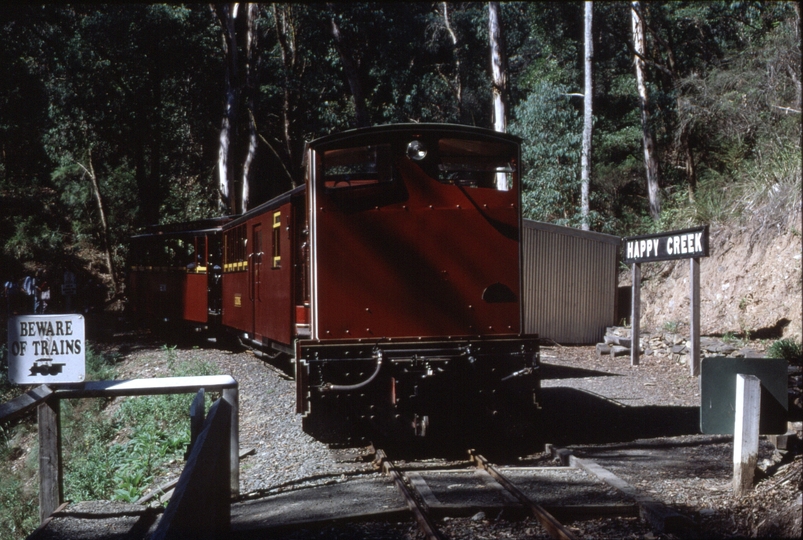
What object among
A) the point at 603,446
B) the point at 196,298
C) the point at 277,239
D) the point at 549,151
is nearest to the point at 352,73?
the point at 549,151

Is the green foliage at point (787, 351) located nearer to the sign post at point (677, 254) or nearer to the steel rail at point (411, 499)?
the sign post at point (677, 254)

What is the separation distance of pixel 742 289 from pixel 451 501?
1243 cm

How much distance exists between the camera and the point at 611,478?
6.48 metres

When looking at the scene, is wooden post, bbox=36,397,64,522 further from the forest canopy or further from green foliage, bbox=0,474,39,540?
the forest canopy

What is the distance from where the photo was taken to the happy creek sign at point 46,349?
584 centimetres

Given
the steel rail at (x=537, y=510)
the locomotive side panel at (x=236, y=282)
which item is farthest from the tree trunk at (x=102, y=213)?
the steel rail at (x=537, y=510)

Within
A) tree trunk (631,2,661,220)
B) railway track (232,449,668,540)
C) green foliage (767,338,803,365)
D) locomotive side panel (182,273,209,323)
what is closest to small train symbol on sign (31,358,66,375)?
railway track (232,449,668,540)

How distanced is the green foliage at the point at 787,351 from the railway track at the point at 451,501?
22.0ft

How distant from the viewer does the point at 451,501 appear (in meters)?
6.09

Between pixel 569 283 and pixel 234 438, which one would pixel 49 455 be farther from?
pixel 569 283

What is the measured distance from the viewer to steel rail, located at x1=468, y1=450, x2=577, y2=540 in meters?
5.04

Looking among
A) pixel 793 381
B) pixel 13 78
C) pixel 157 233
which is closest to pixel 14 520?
pixel 793 381

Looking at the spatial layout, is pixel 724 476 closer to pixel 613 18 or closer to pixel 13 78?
pixel 13 78

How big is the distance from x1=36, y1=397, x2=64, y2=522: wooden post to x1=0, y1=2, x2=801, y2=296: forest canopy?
13346 millimetres
